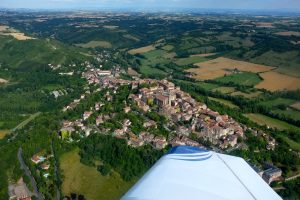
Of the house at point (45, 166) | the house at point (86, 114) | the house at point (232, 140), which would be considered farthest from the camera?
the house at point (86, 114)

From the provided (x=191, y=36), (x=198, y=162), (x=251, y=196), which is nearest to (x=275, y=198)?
(x=251, y=196)

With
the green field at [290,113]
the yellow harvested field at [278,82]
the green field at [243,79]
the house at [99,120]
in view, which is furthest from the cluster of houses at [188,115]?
the yellow harvested field at [278,82]

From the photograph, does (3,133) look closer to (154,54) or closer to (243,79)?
(243,79)

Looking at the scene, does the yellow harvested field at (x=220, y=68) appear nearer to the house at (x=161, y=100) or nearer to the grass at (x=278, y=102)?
the grass at (x=278, y=102)

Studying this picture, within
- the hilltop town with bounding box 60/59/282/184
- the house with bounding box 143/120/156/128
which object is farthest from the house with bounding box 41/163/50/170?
the house with bounding box 143/120/156/128

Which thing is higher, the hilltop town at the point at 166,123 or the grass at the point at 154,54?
the hilltop town at the point at 166,123

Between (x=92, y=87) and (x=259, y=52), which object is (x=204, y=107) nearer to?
(x=92, y=87)

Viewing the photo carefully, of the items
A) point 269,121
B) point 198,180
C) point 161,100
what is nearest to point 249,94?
point 269,121
